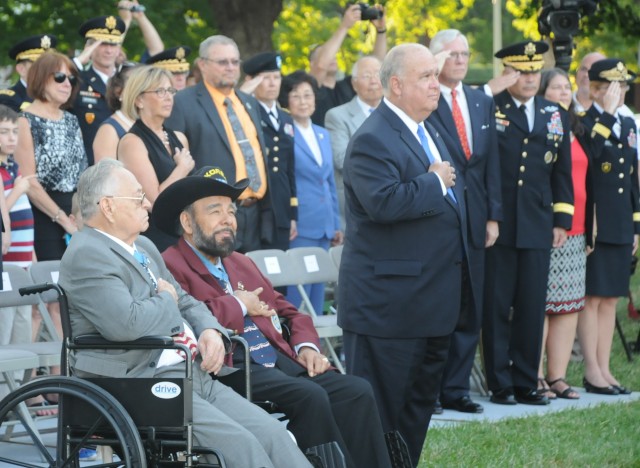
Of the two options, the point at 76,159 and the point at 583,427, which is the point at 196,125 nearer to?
the point at 76,159

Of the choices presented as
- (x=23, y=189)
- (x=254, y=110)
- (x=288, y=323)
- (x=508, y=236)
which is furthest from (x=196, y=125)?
(x=288, y=323)

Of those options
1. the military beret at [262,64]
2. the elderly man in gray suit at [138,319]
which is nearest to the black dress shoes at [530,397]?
the military beret at [262,64]

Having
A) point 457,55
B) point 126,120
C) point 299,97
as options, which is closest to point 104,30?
point 299,97

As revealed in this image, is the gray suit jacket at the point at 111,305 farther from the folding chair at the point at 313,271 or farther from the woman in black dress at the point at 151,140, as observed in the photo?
the folding chair at the point at 313,271

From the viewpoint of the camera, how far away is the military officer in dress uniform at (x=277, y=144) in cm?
973

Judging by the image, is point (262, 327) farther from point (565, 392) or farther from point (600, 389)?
point (600, 389)

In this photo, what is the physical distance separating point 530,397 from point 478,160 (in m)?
1.73

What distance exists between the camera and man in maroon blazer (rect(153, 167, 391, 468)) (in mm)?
5895

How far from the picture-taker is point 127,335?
545 centimetres

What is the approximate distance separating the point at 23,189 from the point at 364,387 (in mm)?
3002

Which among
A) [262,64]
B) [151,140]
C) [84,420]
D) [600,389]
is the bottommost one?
[600,389]

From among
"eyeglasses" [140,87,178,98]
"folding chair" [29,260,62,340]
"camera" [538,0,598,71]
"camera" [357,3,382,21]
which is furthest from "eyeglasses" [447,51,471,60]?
"camera" [357,3,382,21]

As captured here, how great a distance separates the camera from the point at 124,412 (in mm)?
5238

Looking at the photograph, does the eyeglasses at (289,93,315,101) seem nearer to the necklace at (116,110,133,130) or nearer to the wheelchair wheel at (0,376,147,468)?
the necklace at (116,110,133,130)
